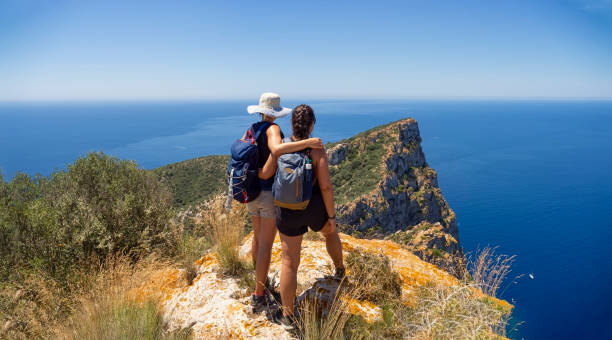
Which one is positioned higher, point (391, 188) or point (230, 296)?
point (230, 296)

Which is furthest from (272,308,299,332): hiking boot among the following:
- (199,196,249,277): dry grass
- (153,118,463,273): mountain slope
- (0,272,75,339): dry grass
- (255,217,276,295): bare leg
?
(153,118,463,273): mountain slope

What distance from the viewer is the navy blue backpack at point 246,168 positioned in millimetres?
2693

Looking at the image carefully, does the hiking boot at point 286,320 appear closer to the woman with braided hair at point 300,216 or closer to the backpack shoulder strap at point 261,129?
the woman with braided hair at point 300,216

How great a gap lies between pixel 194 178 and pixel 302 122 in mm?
40012

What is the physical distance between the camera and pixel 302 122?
102 inches

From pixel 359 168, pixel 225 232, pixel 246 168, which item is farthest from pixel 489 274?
pixel 359 168

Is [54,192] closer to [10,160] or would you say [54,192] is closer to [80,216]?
[80,216]

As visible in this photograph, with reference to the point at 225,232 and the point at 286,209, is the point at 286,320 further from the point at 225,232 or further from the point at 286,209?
the point at 225,232

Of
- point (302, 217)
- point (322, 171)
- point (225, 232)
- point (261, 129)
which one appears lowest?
point (225, 232)

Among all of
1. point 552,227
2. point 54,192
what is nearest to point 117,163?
point 54,192

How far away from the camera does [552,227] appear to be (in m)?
68.0

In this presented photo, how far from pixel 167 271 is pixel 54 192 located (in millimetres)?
9882

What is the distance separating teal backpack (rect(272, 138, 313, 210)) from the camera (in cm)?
242

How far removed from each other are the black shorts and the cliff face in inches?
1037
